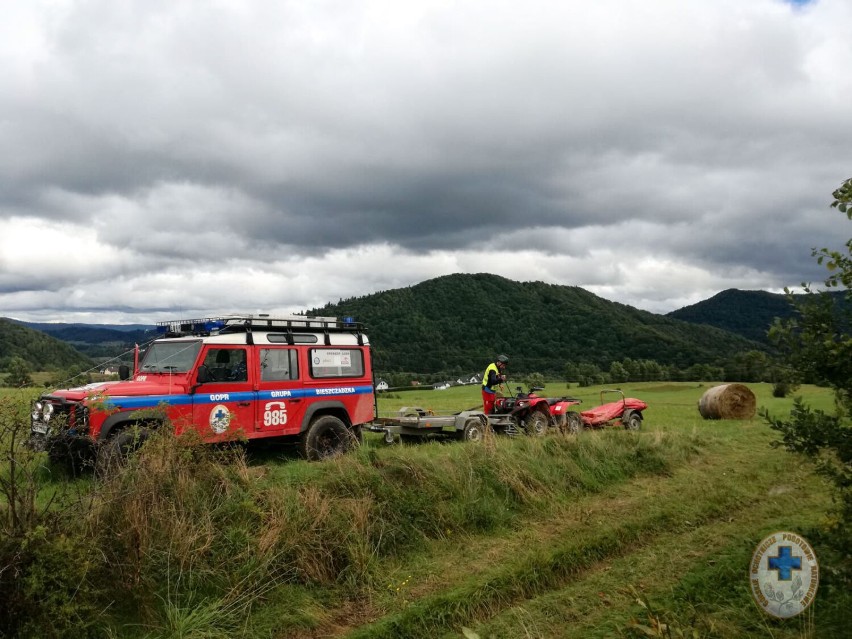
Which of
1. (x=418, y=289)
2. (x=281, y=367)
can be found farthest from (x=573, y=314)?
(x=281, y=367)

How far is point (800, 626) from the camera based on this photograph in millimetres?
5109

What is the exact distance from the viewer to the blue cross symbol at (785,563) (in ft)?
12.5

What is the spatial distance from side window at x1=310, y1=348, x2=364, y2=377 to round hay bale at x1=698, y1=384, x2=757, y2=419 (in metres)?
12.0

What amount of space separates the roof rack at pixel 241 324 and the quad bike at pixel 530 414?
497 cm

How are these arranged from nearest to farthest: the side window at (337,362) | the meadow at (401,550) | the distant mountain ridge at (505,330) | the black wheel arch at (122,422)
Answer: the meadow at (401,550)
the black wheel arch at (122,422)
the side window at (337,362)
the distant mountain ridge at (505,330)

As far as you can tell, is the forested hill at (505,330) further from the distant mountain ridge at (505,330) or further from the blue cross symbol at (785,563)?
the blue cross symbol at (785,563)

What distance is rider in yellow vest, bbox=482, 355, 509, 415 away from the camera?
47.5ft

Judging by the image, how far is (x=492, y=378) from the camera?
47.9ft

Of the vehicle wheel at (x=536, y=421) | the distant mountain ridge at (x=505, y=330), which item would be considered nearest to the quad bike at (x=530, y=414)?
the vehicle wheel at (x=536, y=421)

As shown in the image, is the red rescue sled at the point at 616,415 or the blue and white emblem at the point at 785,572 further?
the red rescue sled at the point at 616,415

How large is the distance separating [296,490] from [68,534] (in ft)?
8.49

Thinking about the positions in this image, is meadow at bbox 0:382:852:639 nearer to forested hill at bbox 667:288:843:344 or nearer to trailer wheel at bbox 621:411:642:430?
trailer wheel at bbox 621:411:642:430

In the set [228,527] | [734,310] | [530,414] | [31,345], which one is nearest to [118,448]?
[228,527]

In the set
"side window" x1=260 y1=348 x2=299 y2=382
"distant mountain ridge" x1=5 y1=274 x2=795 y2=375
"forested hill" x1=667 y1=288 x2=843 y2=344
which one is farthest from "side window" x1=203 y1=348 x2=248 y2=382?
"forested hill" x1=667 y1=288 x2=843 y2=344
